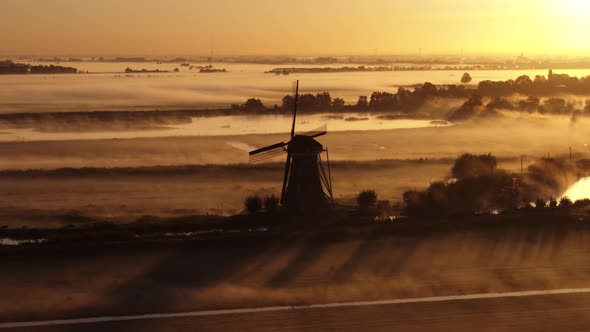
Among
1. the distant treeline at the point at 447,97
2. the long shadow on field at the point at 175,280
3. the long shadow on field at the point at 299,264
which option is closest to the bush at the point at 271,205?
the long shadow on field at the point at 299,264

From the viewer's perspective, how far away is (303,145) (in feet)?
49.9

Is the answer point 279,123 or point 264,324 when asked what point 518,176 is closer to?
point 264,324

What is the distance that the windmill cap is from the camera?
1516 centimetres

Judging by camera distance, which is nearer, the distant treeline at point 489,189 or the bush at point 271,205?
the bush at point 271,205

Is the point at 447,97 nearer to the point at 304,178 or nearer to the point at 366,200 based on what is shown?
the point at 366,200

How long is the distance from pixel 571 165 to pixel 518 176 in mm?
3770

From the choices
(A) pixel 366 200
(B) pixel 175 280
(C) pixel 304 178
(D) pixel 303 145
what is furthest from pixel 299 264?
(A) pixel 366 200

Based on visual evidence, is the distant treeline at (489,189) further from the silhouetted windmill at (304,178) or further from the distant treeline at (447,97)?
the distant treeline at (447,97)

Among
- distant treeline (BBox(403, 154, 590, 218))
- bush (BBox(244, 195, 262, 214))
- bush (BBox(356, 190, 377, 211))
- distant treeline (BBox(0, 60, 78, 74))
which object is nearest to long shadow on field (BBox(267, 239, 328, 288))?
bush (BBox(244, 195, 262, 214))

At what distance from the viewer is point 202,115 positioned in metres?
42.3

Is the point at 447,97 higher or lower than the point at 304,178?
higher

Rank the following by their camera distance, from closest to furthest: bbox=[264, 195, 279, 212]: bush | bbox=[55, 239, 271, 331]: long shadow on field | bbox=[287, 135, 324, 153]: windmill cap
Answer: bbox=[55, 239, 271, 331]: long shadow on field
bbox=[287, 135, 324, 153]: windmill cap
bbox=[264, 195, 279, 212]: bush

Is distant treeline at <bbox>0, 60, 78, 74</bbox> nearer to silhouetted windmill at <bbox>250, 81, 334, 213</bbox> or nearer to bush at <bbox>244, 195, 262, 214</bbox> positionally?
bush at <bbox>244, 195, 262, 214</bbox>

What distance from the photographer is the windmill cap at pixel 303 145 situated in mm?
15164
